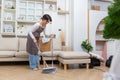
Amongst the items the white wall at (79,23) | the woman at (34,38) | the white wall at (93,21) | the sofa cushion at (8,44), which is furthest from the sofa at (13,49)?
the white wall at (93,21)

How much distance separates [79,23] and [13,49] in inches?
84.3

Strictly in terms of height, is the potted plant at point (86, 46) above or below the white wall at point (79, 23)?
below

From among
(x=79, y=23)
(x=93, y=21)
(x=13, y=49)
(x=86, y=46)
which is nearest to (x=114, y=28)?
(x=13, y=49)

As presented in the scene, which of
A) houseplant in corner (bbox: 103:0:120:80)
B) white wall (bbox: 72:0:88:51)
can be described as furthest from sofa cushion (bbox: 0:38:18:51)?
houseplant in corner (bbox: 103:0:120:80)

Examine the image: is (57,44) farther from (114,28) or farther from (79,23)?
(114,28)

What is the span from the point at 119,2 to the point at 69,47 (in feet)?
16.5

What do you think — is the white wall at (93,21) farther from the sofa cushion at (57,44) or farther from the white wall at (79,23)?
the sofa cushion at (57,44)

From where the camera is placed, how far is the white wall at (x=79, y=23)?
5.36m

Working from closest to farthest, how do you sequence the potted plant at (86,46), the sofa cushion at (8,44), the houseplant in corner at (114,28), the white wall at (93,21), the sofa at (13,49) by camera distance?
1. the houseplant in corner at (114,28)
2. the sofa at (13,49)
3. the sofa cushion at (8,44)
4. the potted plant at (86,46)
5. the white wall at (93,21)

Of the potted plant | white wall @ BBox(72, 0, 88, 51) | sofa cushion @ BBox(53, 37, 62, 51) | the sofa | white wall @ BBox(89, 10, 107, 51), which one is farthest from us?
white wall @ BBox(89, 10, 107, 51)

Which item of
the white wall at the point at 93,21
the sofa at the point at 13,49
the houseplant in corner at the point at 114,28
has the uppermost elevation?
the white wall at the point at 93,21

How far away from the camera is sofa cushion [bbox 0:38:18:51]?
15.8 feet

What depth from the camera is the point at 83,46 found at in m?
5.32

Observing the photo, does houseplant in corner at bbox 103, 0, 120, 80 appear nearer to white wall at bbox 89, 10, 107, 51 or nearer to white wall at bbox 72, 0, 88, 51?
white wall at bbox 72, 0, 88, 51
